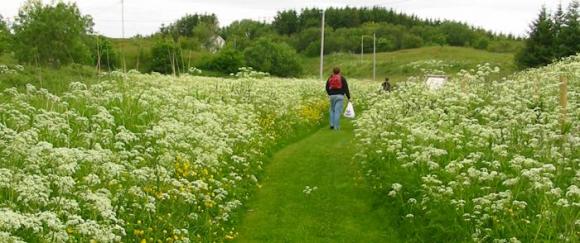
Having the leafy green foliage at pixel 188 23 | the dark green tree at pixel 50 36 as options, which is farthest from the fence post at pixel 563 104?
the leafy green foliage at pixel 188 23

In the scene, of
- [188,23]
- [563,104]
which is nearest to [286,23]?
[188,23]

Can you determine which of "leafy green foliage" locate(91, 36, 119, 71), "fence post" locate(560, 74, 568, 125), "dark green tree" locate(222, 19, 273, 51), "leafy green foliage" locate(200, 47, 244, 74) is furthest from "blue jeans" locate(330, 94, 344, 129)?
"dark green tree" locate(222, 19, 273, 51)

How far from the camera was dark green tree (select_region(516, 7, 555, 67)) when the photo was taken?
4731 cm

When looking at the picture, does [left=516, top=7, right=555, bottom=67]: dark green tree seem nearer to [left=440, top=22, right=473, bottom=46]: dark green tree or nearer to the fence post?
the fence post

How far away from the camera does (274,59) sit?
78.4m

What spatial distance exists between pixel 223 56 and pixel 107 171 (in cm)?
6879

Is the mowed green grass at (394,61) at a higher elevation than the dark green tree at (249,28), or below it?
Answer: below

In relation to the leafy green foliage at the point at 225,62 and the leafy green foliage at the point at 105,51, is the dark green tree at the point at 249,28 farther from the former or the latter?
the leafy green foliage at the point at 105,51

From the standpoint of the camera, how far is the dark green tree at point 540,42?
47.3m

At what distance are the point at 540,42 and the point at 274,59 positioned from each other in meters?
37.2

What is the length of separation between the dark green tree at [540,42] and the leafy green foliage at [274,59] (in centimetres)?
3364

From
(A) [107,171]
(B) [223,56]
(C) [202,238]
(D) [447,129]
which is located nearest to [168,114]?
(C) [202,238]

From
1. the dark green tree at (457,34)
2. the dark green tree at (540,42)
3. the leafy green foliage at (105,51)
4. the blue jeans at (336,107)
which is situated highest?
the dark green tree at (457,34)

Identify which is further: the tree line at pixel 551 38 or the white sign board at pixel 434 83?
the tree line at pixel 551 38
